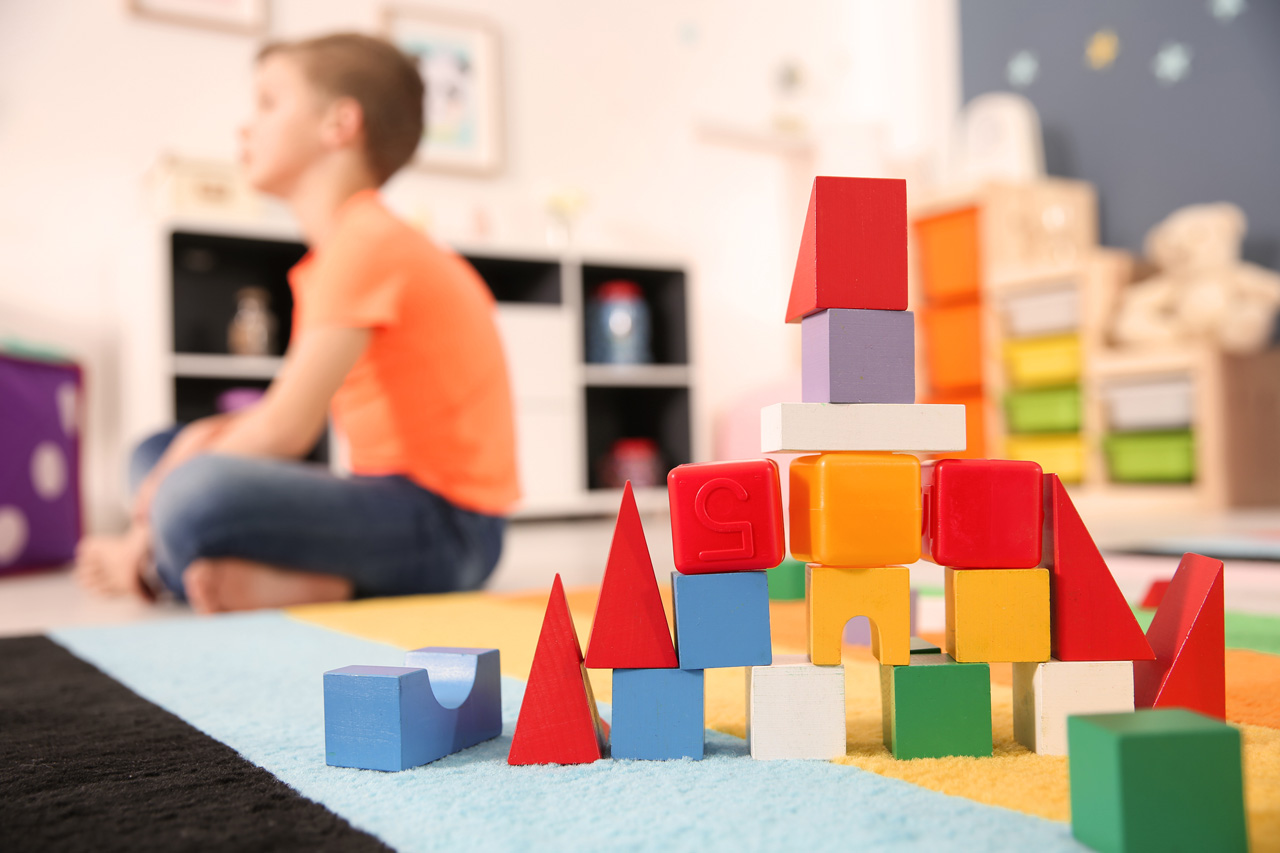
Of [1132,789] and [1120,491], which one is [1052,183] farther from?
[1132,789]

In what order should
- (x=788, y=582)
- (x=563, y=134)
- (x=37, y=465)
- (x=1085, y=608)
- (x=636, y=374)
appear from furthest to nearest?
(x=563, y=134)
(x=636, y=374)
(x=37, y=465)
(x=788, y=582)
(x=1085, y=608)

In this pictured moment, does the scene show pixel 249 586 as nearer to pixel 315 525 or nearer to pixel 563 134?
pixel 315 525

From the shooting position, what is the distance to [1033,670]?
500 millimetres

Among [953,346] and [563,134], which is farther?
[563,134]

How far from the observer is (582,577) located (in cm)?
148

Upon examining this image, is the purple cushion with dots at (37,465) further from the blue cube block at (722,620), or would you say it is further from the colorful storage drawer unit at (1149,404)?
the colorful storage drawer unit at (1149,404)

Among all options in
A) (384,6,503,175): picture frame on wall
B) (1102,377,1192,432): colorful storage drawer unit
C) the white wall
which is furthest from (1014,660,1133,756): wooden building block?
(384,6,503,175): picture frame on wall

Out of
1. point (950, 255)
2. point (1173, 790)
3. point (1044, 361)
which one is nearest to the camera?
point (1173, 790)

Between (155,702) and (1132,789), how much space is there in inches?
23.2

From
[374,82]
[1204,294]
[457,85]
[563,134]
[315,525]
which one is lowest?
[315,525]

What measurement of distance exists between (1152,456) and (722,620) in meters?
2.61

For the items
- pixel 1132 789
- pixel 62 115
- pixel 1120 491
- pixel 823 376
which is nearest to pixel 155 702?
pixel 823 376

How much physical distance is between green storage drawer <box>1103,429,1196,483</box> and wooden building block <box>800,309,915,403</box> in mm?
2510

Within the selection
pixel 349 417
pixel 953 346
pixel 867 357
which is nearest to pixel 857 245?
pixel 867 357
